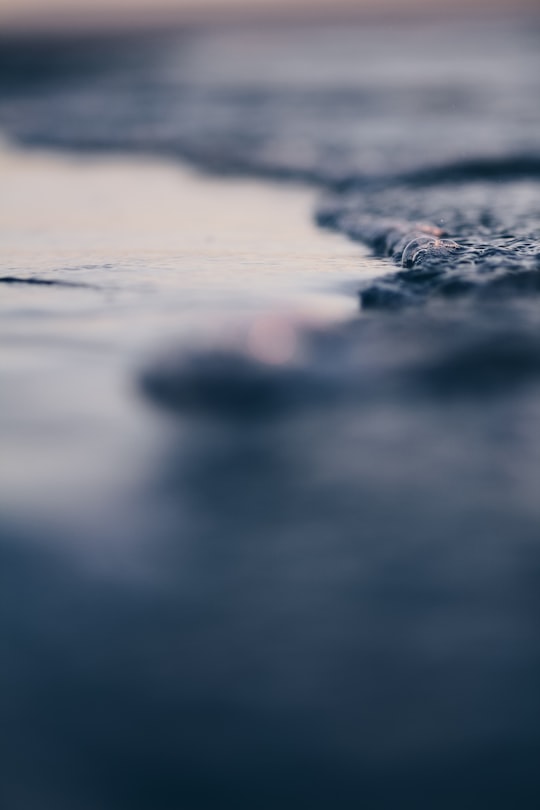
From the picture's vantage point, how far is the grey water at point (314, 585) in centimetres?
134

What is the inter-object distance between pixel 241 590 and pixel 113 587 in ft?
0.83

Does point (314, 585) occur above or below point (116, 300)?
below

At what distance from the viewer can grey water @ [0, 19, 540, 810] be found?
1.34 meters

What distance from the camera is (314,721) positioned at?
4.64 feet

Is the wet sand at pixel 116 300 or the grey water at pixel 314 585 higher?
the wet sand at pixel 116 300

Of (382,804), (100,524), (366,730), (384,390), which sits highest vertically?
(384,390)

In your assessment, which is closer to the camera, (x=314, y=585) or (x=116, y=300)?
(x=314, y=585)

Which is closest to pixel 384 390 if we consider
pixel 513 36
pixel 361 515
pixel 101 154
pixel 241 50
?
pixel 361 515

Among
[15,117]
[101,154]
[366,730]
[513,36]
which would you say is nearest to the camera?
[366,730]

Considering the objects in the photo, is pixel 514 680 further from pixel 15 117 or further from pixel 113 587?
pixel 15 117

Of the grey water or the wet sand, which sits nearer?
the grey water

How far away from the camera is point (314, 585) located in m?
1.71

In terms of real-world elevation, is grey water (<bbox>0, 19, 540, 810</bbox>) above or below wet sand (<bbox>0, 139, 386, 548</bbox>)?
below

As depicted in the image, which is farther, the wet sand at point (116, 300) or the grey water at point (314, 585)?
the wet sand at point (116, 300)
